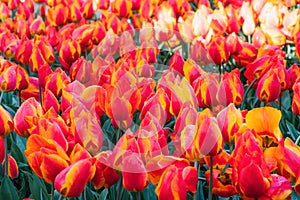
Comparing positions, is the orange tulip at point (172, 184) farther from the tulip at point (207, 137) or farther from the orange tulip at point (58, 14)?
the orange tulip at point (58, 14)

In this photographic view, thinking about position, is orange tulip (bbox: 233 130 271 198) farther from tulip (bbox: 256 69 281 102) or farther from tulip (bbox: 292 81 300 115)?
tulip (bbox: 256 69 281 102)

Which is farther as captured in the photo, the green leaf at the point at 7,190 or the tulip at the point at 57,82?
the tulip at the point at 57,82

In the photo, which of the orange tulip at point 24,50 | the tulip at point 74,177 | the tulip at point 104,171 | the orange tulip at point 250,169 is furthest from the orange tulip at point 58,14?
the orange tulip at point 250,169

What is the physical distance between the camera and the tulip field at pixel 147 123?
1.46 meters

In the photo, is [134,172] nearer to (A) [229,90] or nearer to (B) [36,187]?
(B) [36,187]

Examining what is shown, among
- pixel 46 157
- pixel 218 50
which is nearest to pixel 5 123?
pixel 46 157

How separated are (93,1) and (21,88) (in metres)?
1.92

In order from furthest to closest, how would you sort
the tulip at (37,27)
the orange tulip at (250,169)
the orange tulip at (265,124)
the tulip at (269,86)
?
1. the tulip at (37,27)
2. the tulip at (269,86)
3. the orange tulip at (265,124)
4. the orange tulip at (250,169)

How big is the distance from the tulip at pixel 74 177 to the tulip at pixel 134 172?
8 cm

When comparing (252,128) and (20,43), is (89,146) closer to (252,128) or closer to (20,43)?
(252,128)

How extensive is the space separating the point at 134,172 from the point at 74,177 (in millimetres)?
142

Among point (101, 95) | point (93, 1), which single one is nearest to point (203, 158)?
point (101, 95)

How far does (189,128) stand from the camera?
5.25ft

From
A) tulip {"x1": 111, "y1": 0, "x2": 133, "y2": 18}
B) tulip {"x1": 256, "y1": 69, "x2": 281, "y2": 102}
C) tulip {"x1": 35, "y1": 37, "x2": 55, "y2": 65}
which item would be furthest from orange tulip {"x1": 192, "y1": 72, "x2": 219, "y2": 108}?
tulip {"x1": 111, "y1": 0, "x2": 133, "y2": 18}
